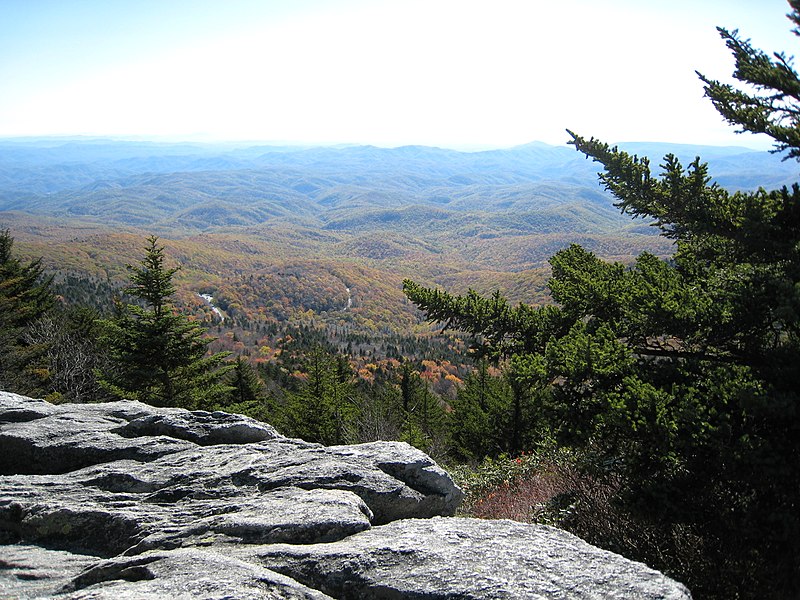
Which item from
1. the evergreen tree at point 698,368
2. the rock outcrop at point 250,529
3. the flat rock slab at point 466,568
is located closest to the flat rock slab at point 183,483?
the rock outcrop at point 250,529

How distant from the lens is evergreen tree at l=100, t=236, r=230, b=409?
57.8ft

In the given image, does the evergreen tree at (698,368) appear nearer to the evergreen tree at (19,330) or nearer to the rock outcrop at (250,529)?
the rock outcrop at (250,529)

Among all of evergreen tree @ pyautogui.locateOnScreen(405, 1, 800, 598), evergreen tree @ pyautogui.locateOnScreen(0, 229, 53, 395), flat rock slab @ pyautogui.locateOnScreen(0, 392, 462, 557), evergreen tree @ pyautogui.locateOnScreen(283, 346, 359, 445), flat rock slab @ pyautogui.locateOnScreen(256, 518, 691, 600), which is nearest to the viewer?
flat rock slab @ pyautogui.locateOnScreen(256, 518, 691, 600)

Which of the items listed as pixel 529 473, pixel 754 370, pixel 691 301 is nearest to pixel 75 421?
pixel 529 473

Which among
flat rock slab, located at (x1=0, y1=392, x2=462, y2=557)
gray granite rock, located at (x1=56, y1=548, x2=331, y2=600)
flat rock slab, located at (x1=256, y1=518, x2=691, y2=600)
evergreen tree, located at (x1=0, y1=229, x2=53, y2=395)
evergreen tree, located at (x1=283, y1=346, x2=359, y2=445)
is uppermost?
gray granite rock, located at (x1=56, y1=548, x2=331, y2=600)

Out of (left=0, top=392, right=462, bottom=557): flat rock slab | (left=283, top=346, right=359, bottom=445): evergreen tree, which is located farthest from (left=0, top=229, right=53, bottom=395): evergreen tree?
(left=0, top=392, right=462, bottom=557): flat rock slab

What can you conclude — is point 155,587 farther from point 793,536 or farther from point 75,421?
point 793,536

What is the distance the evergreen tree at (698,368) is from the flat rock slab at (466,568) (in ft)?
7.01

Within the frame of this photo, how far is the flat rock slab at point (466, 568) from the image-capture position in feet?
15.5

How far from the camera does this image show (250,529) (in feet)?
18.7

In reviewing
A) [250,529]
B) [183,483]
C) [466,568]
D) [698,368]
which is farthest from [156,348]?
[698,368]

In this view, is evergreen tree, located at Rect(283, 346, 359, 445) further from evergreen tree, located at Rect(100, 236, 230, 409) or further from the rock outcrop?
the rock outcrop

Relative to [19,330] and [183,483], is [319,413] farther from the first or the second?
[183,483]

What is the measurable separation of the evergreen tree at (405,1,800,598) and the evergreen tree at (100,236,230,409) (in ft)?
38.0
